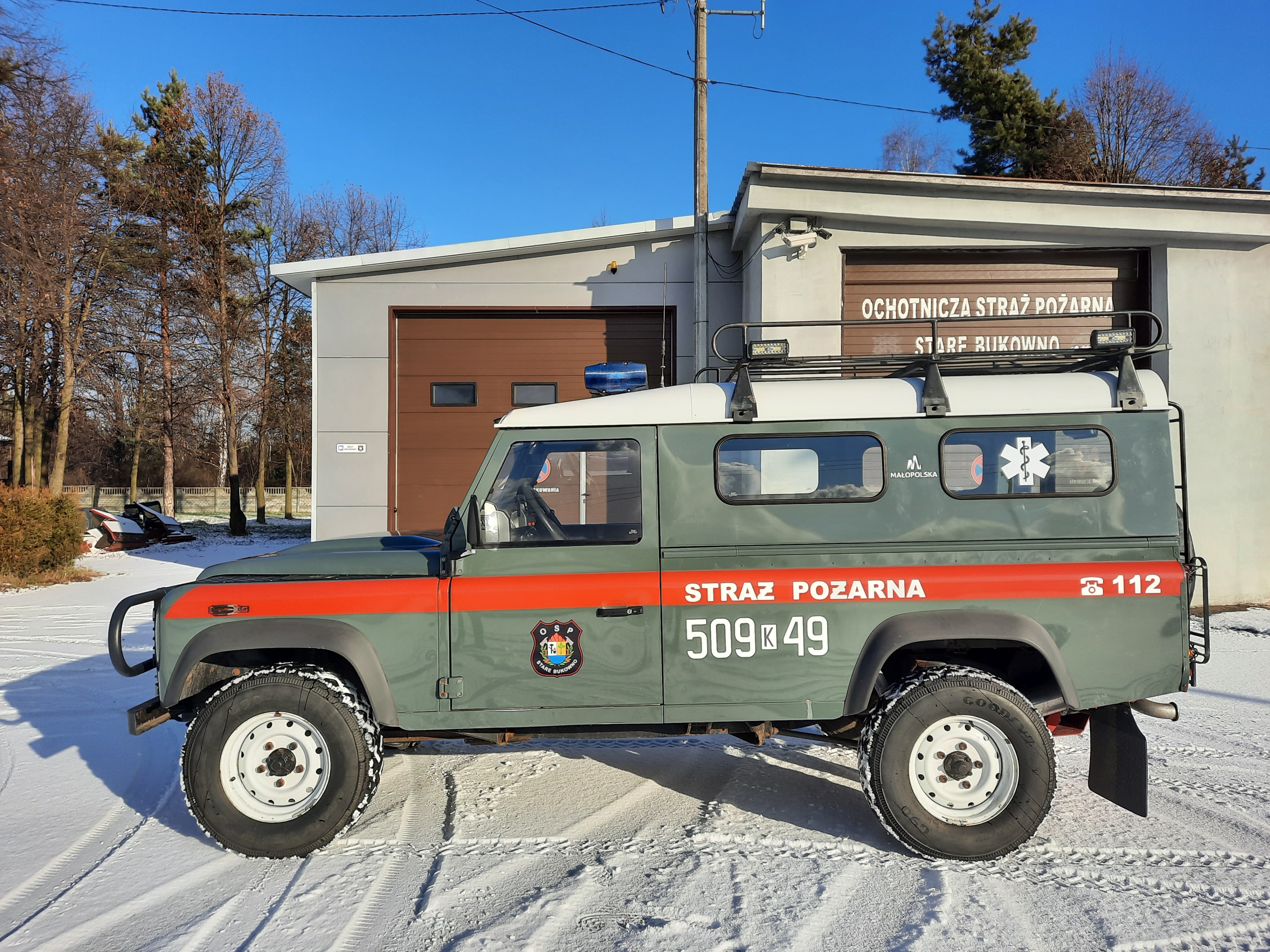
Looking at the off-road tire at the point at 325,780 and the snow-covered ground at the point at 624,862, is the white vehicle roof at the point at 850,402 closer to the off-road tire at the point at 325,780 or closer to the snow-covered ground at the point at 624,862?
the off-road tire at the point at 325,780

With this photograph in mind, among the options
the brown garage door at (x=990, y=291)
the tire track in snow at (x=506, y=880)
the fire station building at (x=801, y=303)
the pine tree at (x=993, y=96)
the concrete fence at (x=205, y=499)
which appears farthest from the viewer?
the concrete fence at (x=205, y=499)

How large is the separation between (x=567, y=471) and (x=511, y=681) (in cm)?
104

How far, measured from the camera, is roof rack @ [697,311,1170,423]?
3.69m

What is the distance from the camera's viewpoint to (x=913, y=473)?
3.70m

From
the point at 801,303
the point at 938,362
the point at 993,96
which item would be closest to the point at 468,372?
the point at 801,303

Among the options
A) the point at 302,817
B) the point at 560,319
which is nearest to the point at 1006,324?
the point at 560,319

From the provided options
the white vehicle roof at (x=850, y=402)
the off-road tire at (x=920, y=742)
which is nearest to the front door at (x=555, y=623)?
the white vehicle roof at (x=850, y=402)

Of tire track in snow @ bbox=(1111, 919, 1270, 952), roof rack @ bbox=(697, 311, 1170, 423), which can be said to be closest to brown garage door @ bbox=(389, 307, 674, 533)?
roof rack @ bbox=(697, 311, 1170, 423)

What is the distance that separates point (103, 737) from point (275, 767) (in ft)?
8.11

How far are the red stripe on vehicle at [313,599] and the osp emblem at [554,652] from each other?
0.51m

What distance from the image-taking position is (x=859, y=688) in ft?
11.9

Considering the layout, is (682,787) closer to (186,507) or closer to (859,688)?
(859,688)

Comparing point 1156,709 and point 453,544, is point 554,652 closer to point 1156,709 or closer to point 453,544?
point 453,544

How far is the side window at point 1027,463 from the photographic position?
12.0 feet
